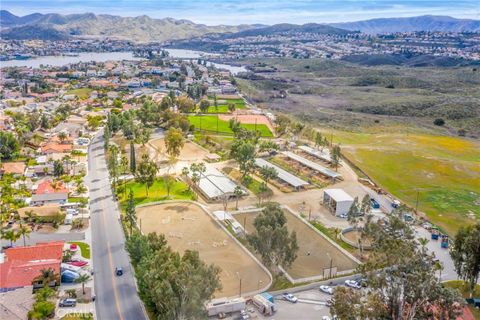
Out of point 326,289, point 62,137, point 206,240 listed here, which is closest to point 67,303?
point 206,240

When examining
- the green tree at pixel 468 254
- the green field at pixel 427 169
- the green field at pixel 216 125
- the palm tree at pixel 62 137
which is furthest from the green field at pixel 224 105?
the green tree at pixel 468 254

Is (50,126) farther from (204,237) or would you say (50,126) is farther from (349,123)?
(349,123)

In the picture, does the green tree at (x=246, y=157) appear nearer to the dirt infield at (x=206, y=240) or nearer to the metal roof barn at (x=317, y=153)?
the dirt infield at (x=206, y=240)

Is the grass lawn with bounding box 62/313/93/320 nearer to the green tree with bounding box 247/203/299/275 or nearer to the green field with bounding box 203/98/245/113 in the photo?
the green tree with bounding box 247/203/299/275

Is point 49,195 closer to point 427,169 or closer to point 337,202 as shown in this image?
point 337,202

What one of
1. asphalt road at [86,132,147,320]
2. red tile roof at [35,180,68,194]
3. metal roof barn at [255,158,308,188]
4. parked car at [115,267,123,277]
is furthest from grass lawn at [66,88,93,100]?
parked car at [115,267,123,277]
